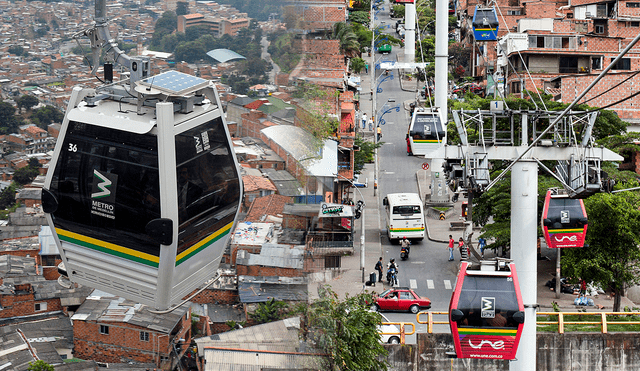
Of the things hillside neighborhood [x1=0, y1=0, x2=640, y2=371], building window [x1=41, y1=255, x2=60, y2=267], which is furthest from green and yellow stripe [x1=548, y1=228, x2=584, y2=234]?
building window [x1=41, y1=255, x2=60, y2=267]

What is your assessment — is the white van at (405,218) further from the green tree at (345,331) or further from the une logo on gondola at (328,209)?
the une logo on gondola at (328,209)

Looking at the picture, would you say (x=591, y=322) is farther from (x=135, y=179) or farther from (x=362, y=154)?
(x=362, y=154)

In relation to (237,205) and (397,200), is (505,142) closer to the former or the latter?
(237,205)

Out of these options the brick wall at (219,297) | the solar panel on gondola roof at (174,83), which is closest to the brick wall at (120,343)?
the brick wall at (219,297)

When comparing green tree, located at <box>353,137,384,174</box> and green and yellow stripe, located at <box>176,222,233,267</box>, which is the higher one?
green and yellow stripe, located at <box>176,222,233,267</box>

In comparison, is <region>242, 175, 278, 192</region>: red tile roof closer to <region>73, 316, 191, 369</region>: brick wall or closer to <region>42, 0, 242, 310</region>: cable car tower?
<region>73, 316, 191, 369</region>: brick wall

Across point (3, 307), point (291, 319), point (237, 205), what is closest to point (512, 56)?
point (3, 307)
